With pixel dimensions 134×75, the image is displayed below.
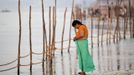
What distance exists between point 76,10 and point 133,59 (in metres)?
12.7

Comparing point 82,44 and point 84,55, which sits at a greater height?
point 82,44

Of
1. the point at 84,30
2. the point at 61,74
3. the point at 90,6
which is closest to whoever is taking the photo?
the point at 84,30

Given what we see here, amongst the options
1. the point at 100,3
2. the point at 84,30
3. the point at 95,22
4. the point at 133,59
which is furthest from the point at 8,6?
the point at 84,30

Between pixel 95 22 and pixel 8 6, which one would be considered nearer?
pixel 95 22

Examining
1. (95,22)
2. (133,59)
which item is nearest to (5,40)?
(95,22)

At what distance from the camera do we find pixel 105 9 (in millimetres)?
22016

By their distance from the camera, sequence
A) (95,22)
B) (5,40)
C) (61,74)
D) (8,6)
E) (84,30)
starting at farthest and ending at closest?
(8,6) < (95,22) < (5,40) < (61,74) < (84,30)

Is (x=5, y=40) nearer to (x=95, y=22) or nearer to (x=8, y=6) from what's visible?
(x=95, y=22)

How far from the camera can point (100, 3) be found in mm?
22516

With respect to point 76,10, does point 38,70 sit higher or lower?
lower

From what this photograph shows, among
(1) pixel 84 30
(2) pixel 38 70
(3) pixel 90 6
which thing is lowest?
(2) pixel 38 70

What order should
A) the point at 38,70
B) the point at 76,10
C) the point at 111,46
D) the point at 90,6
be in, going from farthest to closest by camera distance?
the point at 90,6
the point at 76,10
the point at 111,46
the point at 38,70

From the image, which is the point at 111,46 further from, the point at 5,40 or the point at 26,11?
the point at 26,11

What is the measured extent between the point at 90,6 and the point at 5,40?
19.2 feet
